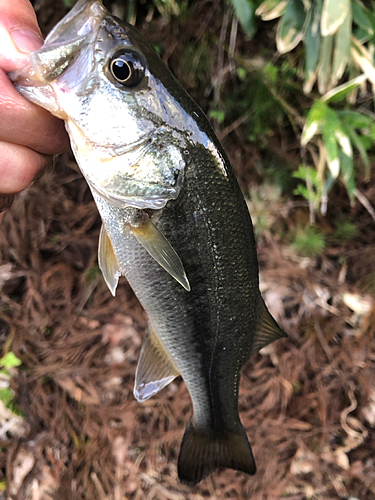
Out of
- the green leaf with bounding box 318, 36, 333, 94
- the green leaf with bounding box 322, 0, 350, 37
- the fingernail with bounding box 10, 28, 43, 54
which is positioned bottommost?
the green leaf with bounding box 318, 36, 333, 94

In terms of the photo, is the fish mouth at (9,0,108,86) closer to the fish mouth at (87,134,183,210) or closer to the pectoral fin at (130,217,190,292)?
the fish mouth at (87,134,183,210)

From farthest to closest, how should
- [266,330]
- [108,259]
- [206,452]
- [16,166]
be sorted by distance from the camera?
[206,452]
[266,330]
[108,259]
[16,166]

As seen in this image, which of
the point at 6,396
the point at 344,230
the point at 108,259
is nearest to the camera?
the point at 108,259

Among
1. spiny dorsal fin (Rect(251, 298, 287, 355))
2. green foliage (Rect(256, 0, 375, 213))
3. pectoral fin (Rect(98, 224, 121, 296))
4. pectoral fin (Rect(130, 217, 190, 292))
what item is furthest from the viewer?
green foliage (Rect(256, 0, 375, 213))

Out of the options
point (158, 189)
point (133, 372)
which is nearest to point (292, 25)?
point (158, 189)

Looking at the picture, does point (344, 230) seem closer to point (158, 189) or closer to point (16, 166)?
point (158, 189)

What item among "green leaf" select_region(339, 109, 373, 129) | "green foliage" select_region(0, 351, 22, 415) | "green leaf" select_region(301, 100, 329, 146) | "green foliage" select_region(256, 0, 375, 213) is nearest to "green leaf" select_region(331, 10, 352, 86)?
"green foliage" select_region(256, 0, 375, 213)

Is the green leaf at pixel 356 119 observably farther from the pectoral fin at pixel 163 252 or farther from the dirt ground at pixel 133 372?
the pectoral fin at pixel 163 252
